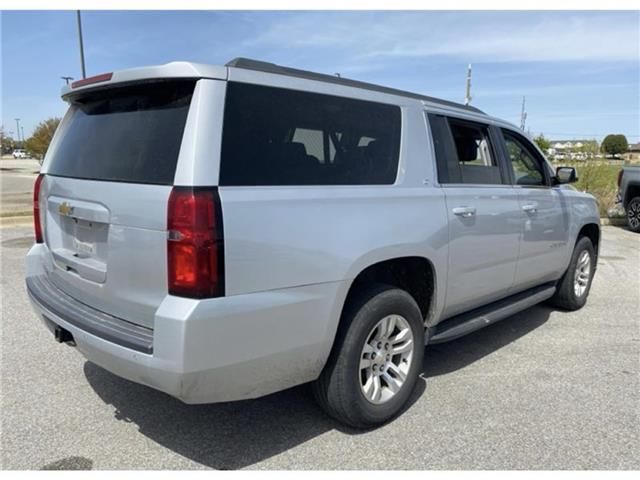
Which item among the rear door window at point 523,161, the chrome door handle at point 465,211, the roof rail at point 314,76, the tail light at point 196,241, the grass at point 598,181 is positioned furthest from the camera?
the grass at point 598,181

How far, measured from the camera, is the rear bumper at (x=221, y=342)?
2.29 meters

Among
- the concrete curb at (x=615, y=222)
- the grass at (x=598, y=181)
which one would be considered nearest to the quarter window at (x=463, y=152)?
the concrete curb at (x=615, y=222)

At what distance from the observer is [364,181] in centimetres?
304

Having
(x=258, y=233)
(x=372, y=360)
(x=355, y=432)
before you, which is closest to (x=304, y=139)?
(x=258, y=233)

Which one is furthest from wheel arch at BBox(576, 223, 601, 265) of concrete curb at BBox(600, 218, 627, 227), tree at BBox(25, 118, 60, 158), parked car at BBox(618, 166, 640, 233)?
tree at BBox(25, 118, 60, 158)

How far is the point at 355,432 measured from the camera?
3076mm

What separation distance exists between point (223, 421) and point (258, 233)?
4.53 ft

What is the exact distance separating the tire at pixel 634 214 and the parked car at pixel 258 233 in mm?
10191

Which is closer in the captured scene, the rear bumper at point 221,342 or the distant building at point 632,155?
the rear bumper at point 221,342

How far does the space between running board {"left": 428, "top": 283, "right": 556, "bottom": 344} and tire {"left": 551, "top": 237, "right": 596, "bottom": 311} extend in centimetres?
67

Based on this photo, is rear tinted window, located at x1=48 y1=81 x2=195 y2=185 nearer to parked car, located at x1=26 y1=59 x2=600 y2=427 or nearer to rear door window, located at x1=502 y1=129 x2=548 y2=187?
parked car, located at x1=26 y1=59 x2=600 y2=427

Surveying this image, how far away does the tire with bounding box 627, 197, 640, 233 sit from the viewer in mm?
12117

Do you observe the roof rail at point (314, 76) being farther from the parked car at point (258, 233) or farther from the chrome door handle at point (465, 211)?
the chrome door handle at point (465, 211)
